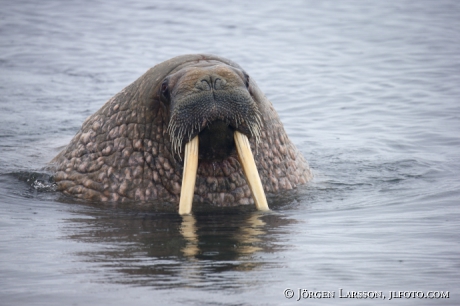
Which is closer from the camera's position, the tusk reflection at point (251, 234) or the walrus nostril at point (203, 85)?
the tusk reflection at point (251, 234)

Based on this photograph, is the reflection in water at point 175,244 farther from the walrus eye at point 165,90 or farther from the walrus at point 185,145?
the walrus eye at point 165,90

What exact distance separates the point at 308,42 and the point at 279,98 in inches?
251

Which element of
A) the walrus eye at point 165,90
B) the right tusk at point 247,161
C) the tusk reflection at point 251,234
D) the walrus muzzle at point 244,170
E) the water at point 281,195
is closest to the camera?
the water at point 281,195

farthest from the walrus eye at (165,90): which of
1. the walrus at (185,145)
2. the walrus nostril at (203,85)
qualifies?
the walrus nostril at (203,85)

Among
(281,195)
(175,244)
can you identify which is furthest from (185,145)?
(281,195)

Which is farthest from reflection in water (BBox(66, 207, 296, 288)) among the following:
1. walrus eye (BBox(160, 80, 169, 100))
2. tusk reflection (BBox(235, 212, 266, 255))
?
walrus eye (BBox(160, 80, 169, 100))

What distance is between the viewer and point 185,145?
23.6 ft

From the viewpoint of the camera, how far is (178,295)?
4.96 metres

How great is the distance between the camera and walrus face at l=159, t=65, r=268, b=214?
23.0 feet

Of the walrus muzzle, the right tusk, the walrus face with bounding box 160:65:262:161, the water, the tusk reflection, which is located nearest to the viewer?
the water

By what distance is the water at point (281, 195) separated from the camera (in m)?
5.36

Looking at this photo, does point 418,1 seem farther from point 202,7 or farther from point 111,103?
point 111,103

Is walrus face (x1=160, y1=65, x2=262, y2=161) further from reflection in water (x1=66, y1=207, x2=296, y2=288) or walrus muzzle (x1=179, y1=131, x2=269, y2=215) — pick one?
reflection in water (x1=66, y1=207, x2=296, y2=288)

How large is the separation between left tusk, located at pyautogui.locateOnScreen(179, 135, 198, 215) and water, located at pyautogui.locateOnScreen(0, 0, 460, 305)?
0.20 metres
